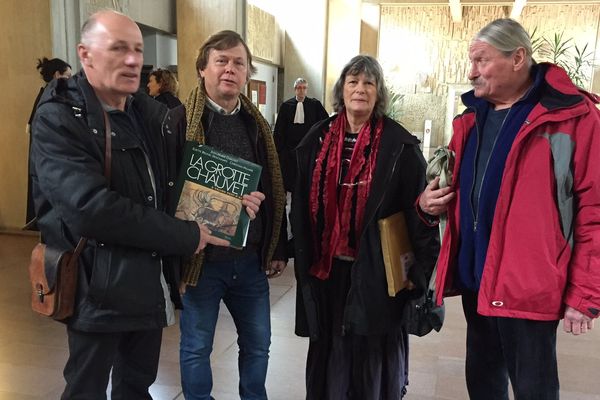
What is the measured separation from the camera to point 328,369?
2.39 meters

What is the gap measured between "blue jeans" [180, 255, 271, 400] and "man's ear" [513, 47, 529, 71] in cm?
127

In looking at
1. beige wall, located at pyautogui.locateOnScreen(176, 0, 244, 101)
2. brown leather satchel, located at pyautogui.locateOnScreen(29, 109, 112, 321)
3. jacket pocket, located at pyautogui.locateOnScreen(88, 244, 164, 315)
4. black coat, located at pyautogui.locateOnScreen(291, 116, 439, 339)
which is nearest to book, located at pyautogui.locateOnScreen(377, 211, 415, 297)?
black coat, located at pyautogui.locateOnScreen(291, 116, 439, 339)

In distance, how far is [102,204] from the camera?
5.09 ft

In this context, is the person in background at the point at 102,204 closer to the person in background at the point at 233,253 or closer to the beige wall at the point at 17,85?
the person in background at the point at 233,253

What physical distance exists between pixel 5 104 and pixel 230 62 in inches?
186

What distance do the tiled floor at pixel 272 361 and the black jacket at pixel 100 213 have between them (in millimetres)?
1310

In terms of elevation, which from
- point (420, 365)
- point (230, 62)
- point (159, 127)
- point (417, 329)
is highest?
point (230, 62)

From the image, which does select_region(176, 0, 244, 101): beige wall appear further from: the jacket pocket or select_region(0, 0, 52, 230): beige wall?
the jacket pocket

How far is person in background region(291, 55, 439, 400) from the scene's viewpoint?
218 cm

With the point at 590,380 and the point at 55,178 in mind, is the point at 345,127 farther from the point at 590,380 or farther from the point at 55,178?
the point at 590,380

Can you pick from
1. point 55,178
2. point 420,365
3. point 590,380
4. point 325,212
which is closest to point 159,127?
point 55,178

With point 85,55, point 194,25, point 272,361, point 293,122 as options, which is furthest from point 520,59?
point 194,25

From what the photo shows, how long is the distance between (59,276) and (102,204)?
10.8 inches

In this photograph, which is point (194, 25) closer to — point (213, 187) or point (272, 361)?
point (272, 361)
